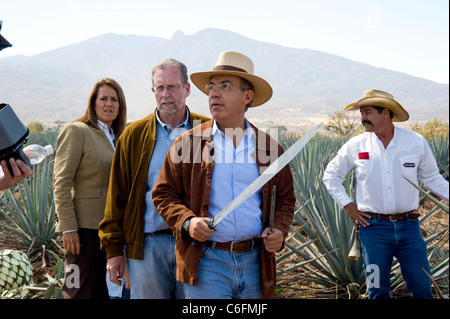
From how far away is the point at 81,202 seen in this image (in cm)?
253

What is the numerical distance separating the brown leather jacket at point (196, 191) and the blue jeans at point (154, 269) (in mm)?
290

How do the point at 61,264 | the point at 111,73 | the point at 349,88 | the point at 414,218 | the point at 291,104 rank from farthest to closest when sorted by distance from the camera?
the point at 111,73, the point at 349,88, the point at 291,104, the point at 61,264, the point at 414,218

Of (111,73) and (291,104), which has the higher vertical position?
(111,73)

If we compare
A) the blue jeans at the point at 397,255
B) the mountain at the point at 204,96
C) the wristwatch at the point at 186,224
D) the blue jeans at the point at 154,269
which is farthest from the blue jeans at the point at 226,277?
the mountain at the point at 204,96

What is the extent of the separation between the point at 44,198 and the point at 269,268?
314 centimetres

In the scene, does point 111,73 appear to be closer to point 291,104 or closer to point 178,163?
point 291,104

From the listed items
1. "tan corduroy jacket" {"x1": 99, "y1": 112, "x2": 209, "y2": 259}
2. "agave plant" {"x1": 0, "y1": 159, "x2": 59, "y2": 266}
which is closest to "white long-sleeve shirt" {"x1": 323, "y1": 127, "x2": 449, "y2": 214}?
"tan corduroy jacket" {"x1": 99, "y1": 112, "x2": 209, "y2": 259}

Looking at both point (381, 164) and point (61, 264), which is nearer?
point (381, 164)

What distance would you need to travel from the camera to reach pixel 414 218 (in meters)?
2.68

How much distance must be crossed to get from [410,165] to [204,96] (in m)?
144

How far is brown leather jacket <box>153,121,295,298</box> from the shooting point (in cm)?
181

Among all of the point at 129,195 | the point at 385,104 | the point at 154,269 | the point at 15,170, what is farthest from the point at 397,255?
the point at 15,170

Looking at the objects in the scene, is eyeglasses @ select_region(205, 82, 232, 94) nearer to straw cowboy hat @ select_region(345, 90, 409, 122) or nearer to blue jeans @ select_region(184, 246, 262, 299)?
blue jeans @ select_region(184, 246, 262, 299)
